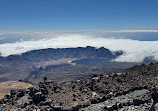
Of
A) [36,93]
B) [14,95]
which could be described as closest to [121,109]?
[36,93]

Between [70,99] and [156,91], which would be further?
[70,99]

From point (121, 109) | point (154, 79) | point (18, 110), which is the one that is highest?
point (154, 79)

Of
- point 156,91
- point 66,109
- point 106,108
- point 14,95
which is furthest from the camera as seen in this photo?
point 14,95

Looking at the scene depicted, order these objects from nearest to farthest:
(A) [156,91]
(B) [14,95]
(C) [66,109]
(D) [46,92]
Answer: (A) [156,91] < (C) [66,109] < (D) [46,92] < (B) [14,95]

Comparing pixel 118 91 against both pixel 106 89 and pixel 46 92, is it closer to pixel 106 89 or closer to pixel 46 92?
pixel 106 89

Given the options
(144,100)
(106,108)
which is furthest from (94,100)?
(144,100)

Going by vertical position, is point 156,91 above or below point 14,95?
above

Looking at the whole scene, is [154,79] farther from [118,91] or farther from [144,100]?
[144,100]
